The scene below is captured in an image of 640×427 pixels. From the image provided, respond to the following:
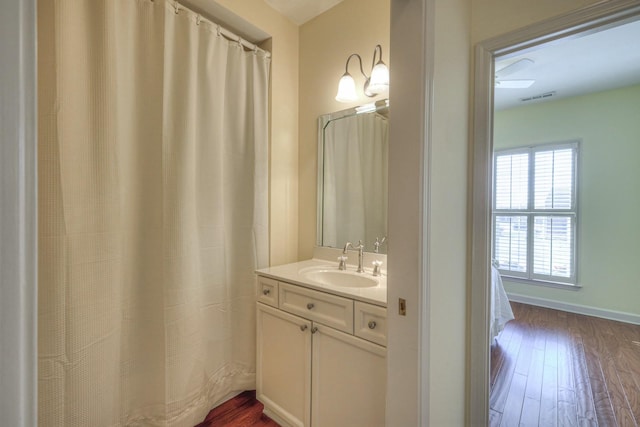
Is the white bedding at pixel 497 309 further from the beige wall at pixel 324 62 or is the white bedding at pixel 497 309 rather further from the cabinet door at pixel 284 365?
the cabinet door at pixel 284 365

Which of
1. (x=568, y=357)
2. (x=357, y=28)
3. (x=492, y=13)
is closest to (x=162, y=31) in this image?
(x=357, y=28)

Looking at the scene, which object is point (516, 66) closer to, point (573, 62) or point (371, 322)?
point (573, 62)

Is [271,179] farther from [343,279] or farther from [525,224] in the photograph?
[525,224]

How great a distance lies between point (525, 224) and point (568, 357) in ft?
6.42

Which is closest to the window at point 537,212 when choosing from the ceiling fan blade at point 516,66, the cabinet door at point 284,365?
the ceiling fan blade at point 516,66

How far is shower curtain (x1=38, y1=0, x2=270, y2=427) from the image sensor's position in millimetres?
1192

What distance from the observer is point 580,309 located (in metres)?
3.48

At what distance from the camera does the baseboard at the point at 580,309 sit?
10.4ft

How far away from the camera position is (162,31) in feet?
4.91

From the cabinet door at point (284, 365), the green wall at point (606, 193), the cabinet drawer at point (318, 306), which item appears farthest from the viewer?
the green wall at point (606, 193)

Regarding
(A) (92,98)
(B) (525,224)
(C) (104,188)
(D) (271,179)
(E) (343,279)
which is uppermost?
(A) (92,98)

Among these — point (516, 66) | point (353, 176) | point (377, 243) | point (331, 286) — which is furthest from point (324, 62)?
point (516, 66)

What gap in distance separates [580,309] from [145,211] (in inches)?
190

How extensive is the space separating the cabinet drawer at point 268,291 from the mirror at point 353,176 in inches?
22.1
